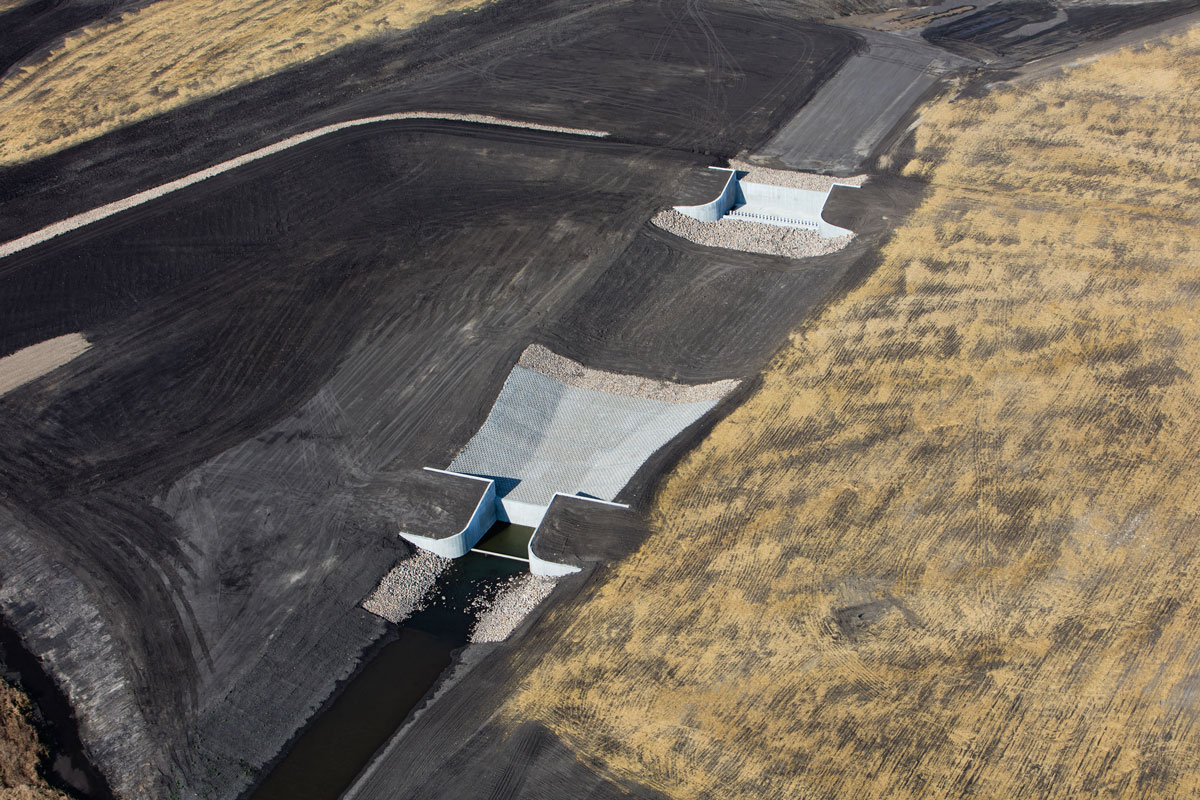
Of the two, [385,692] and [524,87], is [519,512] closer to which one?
[385,692]

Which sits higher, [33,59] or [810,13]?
[33,59]

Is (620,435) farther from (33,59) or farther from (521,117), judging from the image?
(33,59)

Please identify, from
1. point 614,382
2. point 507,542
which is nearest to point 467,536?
point 507,542

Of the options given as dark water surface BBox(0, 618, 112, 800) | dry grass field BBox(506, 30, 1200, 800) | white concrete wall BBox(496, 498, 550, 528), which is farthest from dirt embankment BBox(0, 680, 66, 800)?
white concrete wall BBox(496, 498, 550, 528)

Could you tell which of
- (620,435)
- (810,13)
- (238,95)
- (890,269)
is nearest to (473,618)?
(620,435)

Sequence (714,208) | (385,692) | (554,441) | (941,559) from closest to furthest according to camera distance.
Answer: (385,692) < (941,559) < (554,441) < (714,208)

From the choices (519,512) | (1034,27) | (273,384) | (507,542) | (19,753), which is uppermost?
(273,384)
